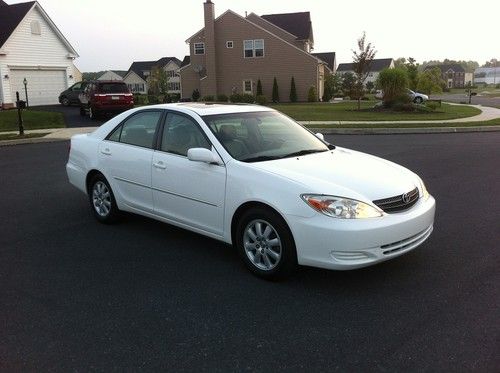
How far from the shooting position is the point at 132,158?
5.82 metres

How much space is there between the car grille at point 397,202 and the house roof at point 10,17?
3319cm

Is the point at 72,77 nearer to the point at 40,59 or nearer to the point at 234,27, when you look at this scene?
the point at 40,59

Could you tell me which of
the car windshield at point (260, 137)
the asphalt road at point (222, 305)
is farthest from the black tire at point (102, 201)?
the car windshield at point (260, 137)

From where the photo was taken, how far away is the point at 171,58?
84562 mm

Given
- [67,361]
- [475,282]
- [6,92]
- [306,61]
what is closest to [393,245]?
[475,282]

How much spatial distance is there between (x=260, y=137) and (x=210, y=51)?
40235 millimetres

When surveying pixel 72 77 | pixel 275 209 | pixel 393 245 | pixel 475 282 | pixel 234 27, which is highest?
pixel 234 27

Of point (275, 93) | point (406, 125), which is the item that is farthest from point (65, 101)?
point (406, 125)

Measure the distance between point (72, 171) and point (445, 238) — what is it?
4.83m

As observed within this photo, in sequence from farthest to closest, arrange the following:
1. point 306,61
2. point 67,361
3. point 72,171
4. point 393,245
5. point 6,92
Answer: point 306,61
point 6,92
point 72,171
point 393,245
point 67,361

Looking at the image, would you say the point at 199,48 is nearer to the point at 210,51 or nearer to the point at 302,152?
Answer: the point at 210,51

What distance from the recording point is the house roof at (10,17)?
32.5 meters

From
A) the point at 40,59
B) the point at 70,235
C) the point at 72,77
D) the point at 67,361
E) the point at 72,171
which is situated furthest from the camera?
the point at 72,77

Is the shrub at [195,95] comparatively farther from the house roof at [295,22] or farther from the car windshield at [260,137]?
the car windshield at [260,137]
